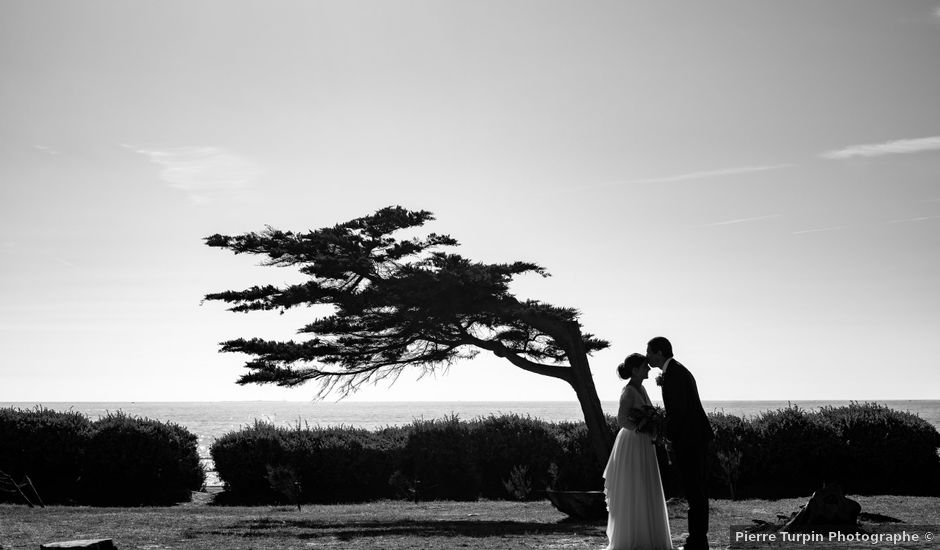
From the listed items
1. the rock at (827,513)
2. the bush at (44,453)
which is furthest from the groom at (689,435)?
the bush at (44,453)

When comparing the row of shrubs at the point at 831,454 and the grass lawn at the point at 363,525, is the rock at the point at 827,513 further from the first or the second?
the row of shrubs at the point at 831,454

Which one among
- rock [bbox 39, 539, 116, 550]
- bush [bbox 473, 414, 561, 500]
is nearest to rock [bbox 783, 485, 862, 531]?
rock [bbox 39, 539, 116, 550]

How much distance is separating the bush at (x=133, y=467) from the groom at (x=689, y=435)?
1864 cm

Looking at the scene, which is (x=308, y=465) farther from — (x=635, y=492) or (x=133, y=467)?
(x=635, y=492)

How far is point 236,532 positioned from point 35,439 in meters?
13.1

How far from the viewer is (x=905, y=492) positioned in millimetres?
23281

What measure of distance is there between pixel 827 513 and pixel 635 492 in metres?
3.93

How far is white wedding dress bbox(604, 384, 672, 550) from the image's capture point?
10.4 m

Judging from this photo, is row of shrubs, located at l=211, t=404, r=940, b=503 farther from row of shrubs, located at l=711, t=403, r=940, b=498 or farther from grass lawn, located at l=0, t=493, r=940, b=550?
grass lawn, located at l=0, t=493, r=940, b=550

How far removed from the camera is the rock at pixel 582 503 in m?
16.3

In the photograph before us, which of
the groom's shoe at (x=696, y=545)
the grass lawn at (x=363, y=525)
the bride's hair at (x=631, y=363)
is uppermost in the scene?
the bride's hair at (x=631, y=363)

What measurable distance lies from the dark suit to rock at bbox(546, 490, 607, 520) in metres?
6.54

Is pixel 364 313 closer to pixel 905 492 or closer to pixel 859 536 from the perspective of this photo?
pixel 859 536

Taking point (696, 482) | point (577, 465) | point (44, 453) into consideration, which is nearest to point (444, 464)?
point (577, 465)
